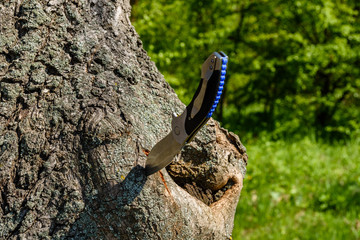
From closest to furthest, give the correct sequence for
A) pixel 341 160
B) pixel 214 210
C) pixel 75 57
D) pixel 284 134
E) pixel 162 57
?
pixel 75 57 → pixel 214 210 → pixel 162 57 → pixel 341 160 → pixel 284 134

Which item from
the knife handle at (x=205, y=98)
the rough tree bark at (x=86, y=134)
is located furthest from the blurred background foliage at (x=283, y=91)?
the knife handle at (x=205, y=98)

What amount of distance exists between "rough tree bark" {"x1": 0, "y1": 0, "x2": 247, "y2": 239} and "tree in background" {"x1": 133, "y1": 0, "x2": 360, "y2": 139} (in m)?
3.32

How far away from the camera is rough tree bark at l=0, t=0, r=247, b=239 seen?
5.16 feet

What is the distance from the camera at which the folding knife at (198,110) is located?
120 cm

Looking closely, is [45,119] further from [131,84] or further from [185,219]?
[185,219]

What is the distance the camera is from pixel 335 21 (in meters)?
5.93

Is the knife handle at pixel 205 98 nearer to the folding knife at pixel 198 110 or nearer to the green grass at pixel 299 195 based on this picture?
the folding knife at pixel 198 110

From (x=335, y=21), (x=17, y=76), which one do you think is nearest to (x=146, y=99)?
(x=17, y=76)

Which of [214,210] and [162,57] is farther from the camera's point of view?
[162,57]

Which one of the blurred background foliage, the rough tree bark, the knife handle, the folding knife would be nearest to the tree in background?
the blurred background foliage

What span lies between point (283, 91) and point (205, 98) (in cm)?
601

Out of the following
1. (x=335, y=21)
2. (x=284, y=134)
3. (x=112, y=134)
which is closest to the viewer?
(x=112, y=134)

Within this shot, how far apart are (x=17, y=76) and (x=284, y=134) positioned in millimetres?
5424

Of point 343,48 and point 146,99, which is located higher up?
point 146,99
